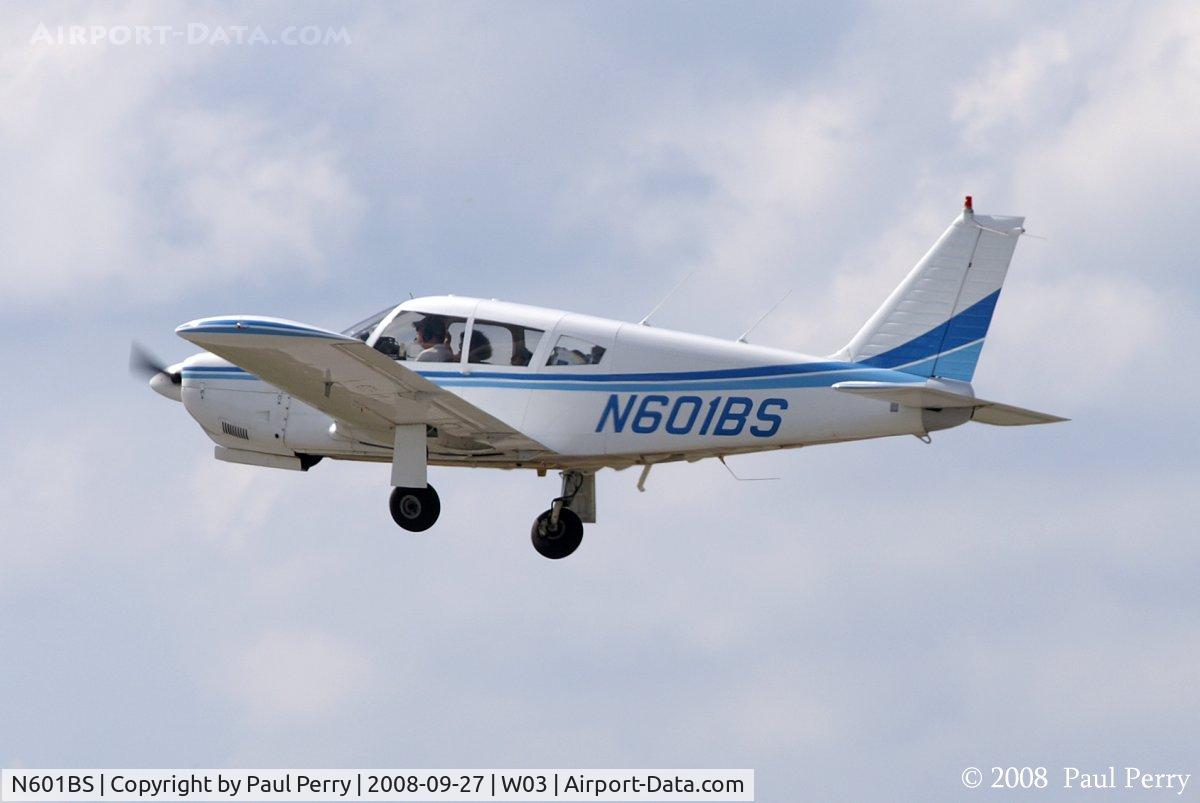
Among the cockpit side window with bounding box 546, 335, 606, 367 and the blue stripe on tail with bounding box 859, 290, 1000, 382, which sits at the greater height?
the cockpit side window with bounding box 546, 335, 606, 367

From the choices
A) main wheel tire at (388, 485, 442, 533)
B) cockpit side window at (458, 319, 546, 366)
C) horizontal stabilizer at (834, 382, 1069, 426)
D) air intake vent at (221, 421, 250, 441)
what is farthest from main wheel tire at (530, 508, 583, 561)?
horizontal stabilizer at (834, 382, 1069, 426)

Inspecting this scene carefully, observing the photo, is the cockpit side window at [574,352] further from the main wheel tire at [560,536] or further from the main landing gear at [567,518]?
the main wheel tire at [560,536]

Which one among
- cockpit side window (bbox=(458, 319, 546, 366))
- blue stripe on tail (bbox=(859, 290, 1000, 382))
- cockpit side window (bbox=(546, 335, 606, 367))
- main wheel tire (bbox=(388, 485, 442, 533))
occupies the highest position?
cockpit side window (bbox=(458, 319, 546, 366))

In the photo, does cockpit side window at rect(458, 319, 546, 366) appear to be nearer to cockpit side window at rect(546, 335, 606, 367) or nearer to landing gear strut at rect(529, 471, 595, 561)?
cockpit side window at rect(546, 335, 606, 367)

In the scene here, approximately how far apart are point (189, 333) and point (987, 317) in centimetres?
772

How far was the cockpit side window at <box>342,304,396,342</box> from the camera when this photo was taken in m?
23.6

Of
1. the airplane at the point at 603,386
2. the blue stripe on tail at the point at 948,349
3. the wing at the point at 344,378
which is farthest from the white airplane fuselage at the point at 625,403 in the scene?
the wing at the point at 344,378

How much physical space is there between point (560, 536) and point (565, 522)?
161 mm

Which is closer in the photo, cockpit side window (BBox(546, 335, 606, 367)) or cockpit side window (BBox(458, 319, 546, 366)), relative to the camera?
cockpit side window (BBox(546, 335, 606, 367))

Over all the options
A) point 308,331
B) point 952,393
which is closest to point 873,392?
point 952,393

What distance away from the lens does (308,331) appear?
2072 cm

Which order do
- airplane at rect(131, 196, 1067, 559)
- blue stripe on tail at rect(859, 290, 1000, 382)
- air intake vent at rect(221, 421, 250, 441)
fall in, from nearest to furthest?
airplane at rect(131, 196, 1067, 559), blue stripe on tail at rect(859, 290, 1000, 382), air intake vent at rect(221, 421, 250, 441)

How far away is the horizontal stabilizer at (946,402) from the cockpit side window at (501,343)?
3.26m

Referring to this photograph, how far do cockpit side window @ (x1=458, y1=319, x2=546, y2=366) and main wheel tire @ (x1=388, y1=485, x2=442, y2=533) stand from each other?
146 cm
